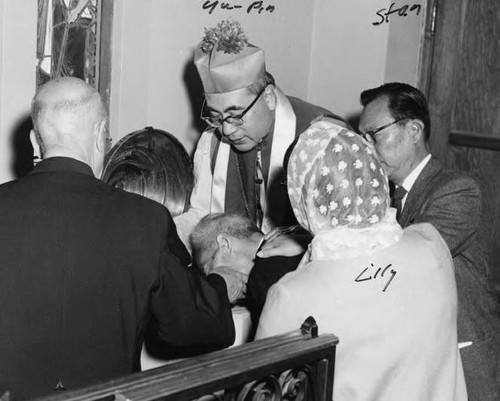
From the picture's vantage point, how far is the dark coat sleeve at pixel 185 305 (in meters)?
1.98

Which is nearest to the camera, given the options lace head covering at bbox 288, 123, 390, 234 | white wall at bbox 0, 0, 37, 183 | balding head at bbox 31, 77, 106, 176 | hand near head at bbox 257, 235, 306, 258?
lace head covering at bbox 288, 123, 390, 234

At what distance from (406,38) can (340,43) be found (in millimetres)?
429

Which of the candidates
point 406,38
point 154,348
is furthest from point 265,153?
point 406,38

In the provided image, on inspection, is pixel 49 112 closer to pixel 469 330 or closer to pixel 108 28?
pixel 469 330

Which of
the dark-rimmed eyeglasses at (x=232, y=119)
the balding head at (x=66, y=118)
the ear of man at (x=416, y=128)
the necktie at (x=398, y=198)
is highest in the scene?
the balding head at (x=66, y=118)

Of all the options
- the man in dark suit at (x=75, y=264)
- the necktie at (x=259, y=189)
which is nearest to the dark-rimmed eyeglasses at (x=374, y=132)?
the necktie at (x=259, y=189)

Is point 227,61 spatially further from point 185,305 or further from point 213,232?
point 185,305

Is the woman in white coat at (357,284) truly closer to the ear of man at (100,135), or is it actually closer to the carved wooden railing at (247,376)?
the carved wooden railing at (247,376)

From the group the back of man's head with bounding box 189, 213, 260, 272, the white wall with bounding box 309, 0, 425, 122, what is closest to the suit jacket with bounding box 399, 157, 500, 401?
the back of man's head with bounding box 189, 213, 260, 272

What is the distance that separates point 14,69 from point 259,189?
1069mm

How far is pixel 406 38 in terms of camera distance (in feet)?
14.5

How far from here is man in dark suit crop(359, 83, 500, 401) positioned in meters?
Result: 2.54

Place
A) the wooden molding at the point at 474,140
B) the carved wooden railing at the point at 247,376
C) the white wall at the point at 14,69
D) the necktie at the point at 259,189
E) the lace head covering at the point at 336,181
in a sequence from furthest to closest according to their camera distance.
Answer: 1. the wooden molding at the point at 474,140
2. the necktie at the point at 259,189
3. the white wall at the point at 14,69
4. the lace head covering at the point at 336,181
5. the carved wooden railing at the point at 247,376

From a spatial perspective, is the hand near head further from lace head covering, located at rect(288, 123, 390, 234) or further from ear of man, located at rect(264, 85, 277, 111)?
ear of man, located at rect(264, 85, 277, 111)
